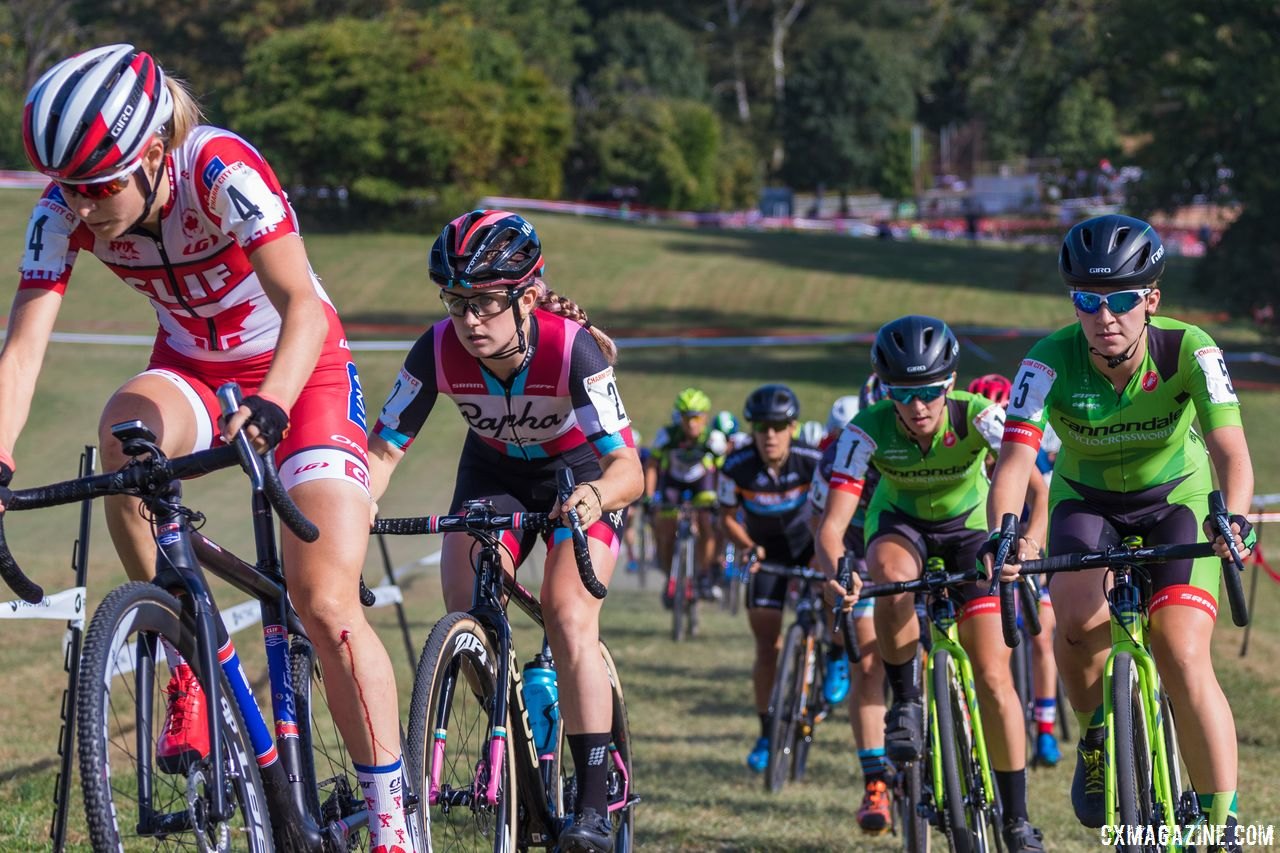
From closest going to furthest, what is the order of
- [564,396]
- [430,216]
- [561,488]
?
[561,488] → [564,396] → [430,216]

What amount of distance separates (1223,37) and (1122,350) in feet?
91.9

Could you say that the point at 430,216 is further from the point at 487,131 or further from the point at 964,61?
the point at 964,61

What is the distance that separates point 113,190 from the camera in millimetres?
4184

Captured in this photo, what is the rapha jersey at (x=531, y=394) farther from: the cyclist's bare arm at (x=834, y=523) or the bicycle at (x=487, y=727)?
the cyclist's bare arm at (x=834, y=523)

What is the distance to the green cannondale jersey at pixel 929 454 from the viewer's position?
7312 millimetres

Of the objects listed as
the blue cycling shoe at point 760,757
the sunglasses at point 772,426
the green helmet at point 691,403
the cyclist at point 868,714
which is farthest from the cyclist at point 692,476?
the cyclist at point 868,714

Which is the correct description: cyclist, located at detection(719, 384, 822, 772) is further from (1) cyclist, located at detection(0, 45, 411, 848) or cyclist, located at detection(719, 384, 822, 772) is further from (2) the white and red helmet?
(2) the white and red helmet

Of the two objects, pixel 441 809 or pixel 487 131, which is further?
pixel 487 131

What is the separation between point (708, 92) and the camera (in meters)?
95.0

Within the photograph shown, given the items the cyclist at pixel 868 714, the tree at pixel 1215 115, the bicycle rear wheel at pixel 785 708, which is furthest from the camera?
the tree at pixel 1215 115

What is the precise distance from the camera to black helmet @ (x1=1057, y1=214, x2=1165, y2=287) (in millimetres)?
5766

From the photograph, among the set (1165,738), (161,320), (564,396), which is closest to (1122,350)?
(1165,738)

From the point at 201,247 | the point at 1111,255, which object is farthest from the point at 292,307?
the point at 1111,255

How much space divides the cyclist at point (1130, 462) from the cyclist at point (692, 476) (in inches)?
359
